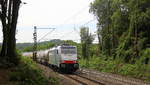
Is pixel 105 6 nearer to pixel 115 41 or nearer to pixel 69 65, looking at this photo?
pixel 115 41

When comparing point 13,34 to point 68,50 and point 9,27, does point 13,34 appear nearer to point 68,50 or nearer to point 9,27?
point 9,27

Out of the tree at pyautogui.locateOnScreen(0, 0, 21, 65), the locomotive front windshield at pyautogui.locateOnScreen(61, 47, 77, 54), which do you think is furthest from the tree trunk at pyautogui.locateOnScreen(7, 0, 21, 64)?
the locomotive front windshield at pyautogui.locateOnScreen(61, 47, 77, 54)

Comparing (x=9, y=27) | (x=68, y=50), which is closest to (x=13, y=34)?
(x=9, y=27)

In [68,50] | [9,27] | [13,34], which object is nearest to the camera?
[13,34]

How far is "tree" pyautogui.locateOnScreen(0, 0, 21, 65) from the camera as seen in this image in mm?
19297

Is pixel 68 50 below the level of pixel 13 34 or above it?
below

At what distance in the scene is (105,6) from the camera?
6738cm

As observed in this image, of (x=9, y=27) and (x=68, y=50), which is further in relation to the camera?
(x=68, y=50)

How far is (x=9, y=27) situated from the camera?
20844mm

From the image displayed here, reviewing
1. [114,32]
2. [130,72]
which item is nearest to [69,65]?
[130,72]

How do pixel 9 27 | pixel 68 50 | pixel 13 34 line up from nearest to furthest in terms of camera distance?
pixel 13 34 → pixel 9 27 → pixel 68 50

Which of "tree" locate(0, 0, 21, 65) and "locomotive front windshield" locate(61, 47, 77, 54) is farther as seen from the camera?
Answer: "locomotive front windshield" locate(61, 47, 77, 54)

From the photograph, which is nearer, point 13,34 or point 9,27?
point 13,34

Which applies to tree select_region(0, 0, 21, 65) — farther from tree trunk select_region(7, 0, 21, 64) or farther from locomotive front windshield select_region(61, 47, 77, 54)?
locomotive front windshield select_region(61, 47, 77, 54)
